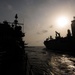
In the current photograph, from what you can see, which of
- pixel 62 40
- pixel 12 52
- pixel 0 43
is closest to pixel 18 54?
pixel 12 52

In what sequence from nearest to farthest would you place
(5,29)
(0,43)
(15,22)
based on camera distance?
1. (0,43)
2. (5,29)
3. (15,22)

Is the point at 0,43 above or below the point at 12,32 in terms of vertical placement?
below

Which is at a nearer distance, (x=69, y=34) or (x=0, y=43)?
(x=0, y=43)

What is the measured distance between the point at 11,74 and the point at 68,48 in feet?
187

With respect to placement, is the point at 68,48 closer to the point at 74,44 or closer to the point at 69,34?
the point at 74,44

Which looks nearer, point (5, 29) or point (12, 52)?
point (12, 52)

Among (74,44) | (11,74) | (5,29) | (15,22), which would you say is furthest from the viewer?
(74,44)

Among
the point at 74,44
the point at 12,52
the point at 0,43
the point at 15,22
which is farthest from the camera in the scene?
the point at 74,44

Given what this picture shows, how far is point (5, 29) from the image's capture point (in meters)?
28.0

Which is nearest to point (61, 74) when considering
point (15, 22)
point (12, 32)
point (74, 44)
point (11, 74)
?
point (11, 74)

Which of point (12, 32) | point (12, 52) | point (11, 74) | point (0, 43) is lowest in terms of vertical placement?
point (11, 74)

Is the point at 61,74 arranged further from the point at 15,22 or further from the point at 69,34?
the point at 69,34

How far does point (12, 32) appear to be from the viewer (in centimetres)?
2911

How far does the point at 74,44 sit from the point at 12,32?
134 ft
